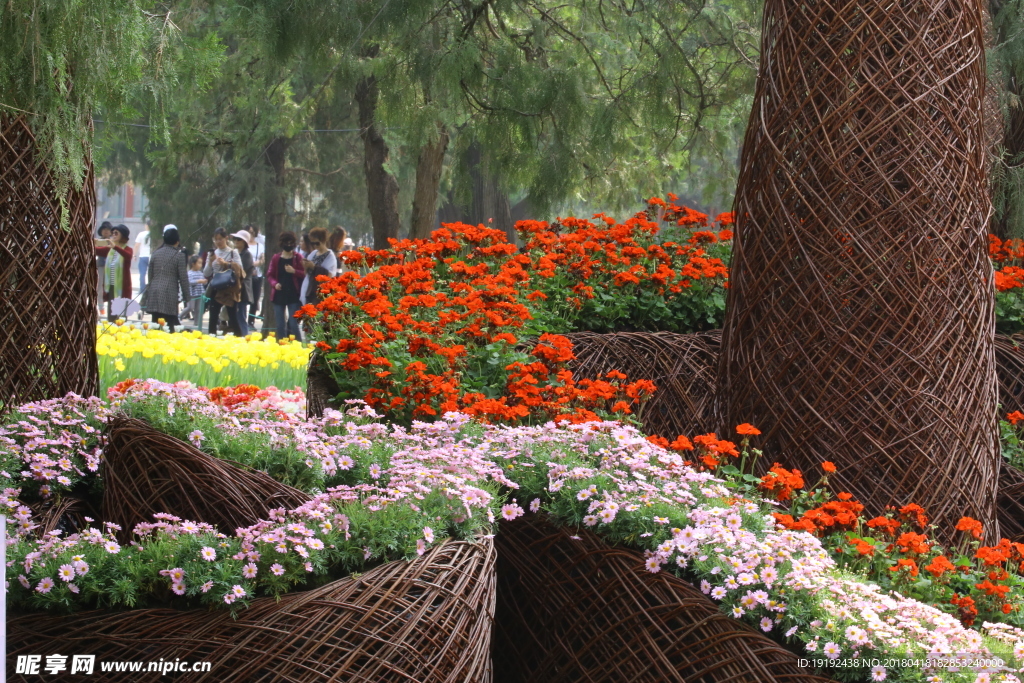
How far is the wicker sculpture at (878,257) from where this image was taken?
9.90 feet

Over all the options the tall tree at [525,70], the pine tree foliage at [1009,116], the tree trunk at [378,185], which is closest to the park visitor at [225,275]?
the tree trunk at [378,185]

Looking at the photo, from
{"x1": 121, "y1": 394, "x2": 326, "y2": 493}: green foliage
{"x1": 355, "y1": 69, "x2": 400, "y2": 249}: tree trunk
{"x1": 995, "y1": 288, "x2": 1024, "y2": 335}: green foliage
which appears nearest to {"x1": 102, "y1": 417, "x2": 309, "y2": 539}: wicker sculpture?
{"x1": 121, "y1": 394, "x2": 326, "y2": 493}: green foliage

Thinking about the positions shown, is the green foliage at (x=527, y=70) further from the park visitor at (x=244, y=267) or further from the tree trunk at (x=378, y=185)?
the park visitor at (x=244, y=267)

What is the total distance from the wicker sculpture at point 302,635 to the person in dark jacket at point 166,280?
8547 millimetres

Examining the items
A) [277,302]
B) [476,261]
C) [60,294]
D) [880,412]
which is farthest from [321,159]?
[880,412]

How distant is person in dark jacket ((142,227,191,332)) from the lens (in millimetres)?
10031

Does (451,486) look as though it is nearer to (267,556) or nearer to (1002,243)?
(267,556)

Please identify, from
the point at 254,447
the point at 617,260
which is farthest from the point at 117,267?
the point at 254,447

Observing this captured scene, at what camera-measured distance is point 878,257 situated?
9.88 ft

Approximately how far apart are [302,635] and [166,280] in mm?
8846

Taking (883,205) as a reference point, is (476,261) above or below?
below

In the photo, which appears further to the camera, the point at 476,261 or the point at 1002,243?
the point at 1002,243

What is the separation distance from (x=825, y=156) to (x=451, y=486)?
1.59 metres

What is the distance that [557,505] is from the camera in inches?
98.1
